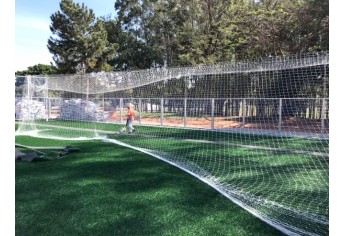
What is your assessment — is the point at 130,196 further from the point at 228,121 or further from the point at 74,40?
the point at 74,40

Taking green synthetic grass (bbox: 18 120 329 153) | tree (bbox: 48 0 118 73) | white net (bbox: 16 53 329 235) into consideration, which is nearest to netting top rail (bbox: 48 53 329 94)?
white net (bbox: 16 53 329 235)

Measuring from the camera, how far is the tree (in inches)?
880

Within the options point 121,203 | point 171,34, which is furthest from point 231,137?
point 171,34

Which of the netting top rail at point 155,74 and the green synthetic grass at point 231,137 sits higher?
the netting top rail at point 155,74

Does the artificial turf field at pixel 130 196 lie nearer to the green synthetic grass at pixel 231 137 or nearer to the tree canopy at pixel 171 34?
the green synthetic grass at pixel 231 137

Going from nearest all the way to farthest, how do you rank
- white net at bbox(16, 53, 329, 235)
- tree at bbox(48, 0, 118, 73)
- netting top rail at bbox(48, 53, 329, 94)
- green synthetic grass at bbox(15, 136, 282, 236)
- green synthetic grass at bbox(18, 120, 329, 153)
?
Answer: 1. green synthetic grass at bbox(15, 136, 282, 236)
2. white net at bbox(16, 53, 329, 235)
3. green synthetic grass at bbox(18, 120, 329, 153)
4. netting top rail at bbox(48, 53, 329, 94)
5. tree at bbox(48, 0, 118, 73)

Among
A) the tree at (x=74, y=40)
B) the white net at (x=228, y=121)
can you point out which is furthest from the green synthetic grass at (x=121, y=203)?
the tree at (x=74, y=40)

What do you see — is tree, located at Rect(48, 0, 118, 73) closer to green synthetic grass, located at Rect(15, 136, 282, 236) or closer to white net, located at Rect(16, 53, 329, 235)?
white net, located at Rect(16, 53, 329, 235)

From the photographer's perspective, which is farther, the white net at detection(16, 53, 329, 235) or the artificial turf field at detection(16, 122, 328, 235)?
the white net at detection(16, 53, 329, 235)

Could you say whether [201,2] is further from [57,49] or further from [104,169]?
[104,169]

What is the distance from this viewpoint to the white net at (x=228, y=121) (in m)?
4.78

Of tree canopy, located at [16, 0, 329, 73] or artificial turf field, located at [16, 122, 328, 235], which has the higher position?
tree canopy, located at [16, 0, 329, 73]

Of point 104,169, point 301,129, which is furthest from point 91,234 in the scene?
point 301,129

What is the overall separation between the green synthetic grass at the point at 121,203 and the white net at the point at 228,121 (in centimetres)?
39
